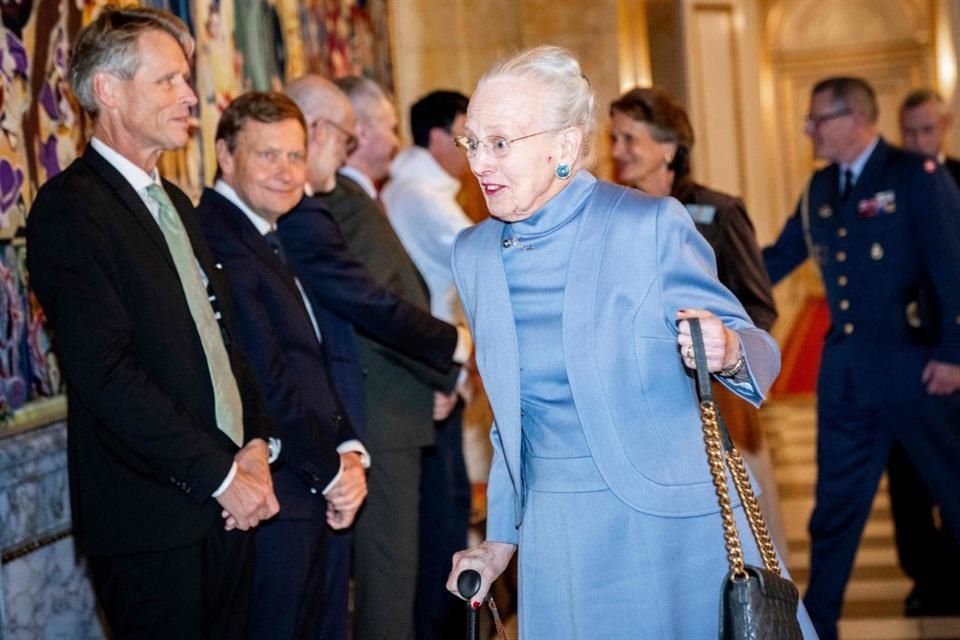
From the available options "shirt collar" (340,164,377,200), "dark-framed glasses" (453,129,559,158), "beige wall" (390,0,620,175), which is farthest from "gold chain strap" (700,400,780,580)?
"beige wall" (390,0,620,175)

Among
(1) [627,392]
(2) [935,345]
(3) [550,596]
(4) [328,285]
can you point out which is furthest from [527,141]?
(2) [935,345]

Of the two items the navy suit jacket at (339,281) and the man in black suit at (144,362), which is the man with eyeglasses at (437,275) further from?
the man in black suit at (144,362)

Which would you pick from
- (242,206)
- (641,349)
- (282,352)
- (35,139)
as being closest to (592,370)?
(641,349)

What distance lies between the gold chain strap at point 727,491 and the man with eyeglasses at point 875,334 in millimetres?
2639

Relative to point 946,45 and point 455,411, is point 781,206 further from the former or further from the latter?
point 455,411

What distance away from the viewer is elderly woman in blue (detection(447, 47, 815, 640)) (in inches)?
100

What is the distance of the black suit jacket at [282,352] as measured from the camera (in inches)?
142

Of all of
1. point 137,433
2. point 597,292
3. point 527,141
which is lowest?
point 137,433

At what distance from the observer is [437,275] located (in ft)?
17.5

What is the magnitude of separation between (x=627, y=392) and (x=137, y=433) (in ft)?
3.43

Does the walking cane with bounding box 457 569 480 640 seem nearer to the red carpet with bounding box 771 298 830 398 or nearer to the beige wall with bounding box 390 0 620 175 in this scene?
the beige wall with bounding box 390 0 620 175

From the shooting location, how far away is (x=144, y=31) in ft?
10.7

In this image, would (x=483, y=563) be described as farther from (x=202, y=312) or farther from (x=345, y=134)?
(x=345, y=134)

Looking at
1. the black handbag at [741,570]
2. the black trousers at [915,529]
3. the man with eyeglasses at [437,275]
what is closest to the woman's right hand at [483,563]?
the black handbag at [741,570]
